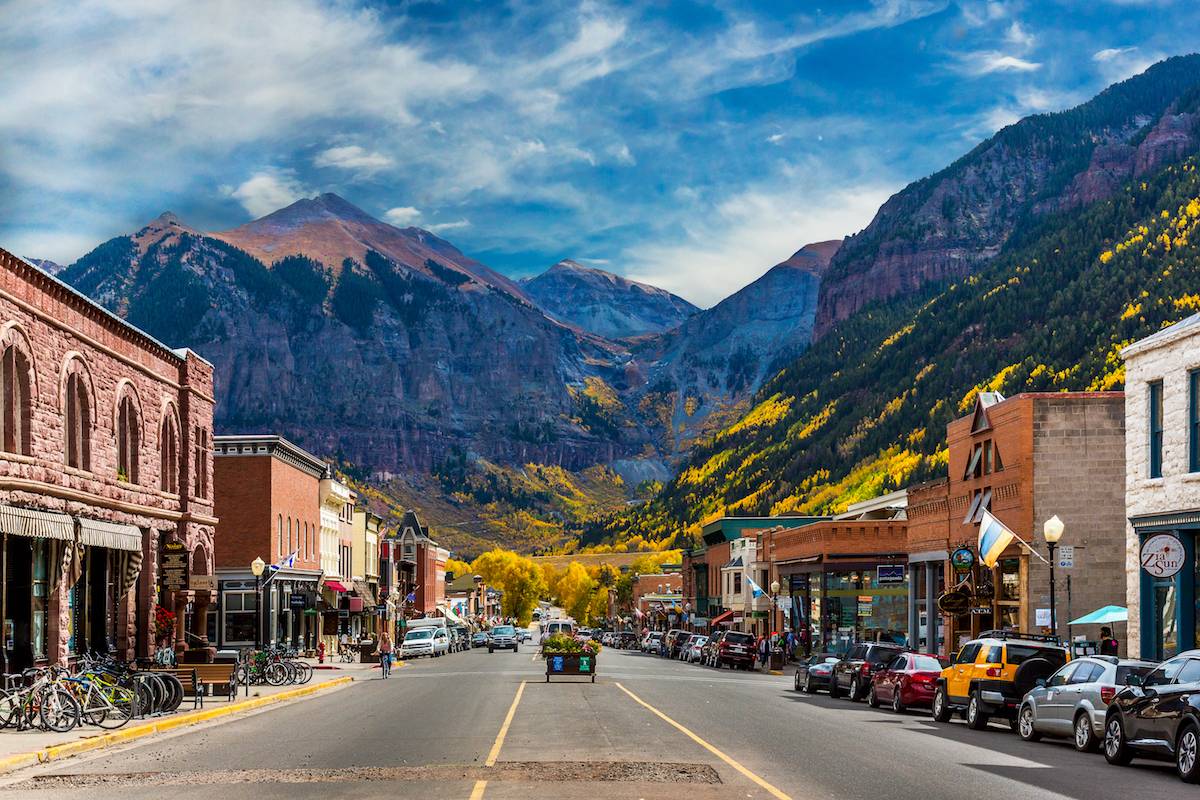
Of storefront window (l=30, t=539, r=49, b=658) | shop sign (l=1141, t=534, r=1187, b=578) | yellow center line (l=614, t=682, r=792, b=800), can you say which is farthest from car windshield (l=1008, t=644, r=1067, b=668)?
storefront window (l=30, t=539, r=49, b=658)

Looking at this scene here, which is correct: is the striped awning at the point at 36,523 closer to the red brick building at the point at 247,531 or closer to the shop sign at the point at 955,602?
the shop sign at the point at 955,602

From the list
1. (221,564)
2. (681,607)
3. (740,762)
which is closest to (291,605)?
(221,564)

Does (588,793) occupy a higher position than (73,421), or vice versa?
(73,421)

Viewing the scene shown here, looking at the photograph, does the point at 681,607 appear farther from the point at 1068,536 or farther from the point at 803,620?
the point at 1068,536

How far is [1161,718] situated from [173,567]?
33.4 metres

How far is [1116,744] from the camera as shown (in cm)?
2275

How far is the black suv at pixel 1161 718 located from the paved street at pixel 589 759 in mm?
371

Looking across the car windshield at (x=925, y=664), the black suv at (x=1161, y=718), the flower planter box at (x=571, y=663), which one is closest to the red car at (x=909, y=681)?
the car windshield at (x=925, y=664)

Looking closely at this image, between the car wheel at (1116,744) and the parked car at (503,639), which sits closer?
the car wheel at (1116,744)

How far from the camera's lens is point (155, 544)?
4588 cm

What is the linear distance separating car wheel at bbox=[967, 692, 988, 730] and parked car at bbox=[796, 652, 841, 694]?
557 inches

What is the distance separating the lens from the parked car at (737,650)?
7188 cm

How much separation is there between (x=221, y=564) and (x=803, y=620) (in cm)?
3553

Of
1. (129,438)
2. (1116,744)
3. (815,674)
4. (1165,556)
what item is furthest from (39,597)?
(1165,556)
